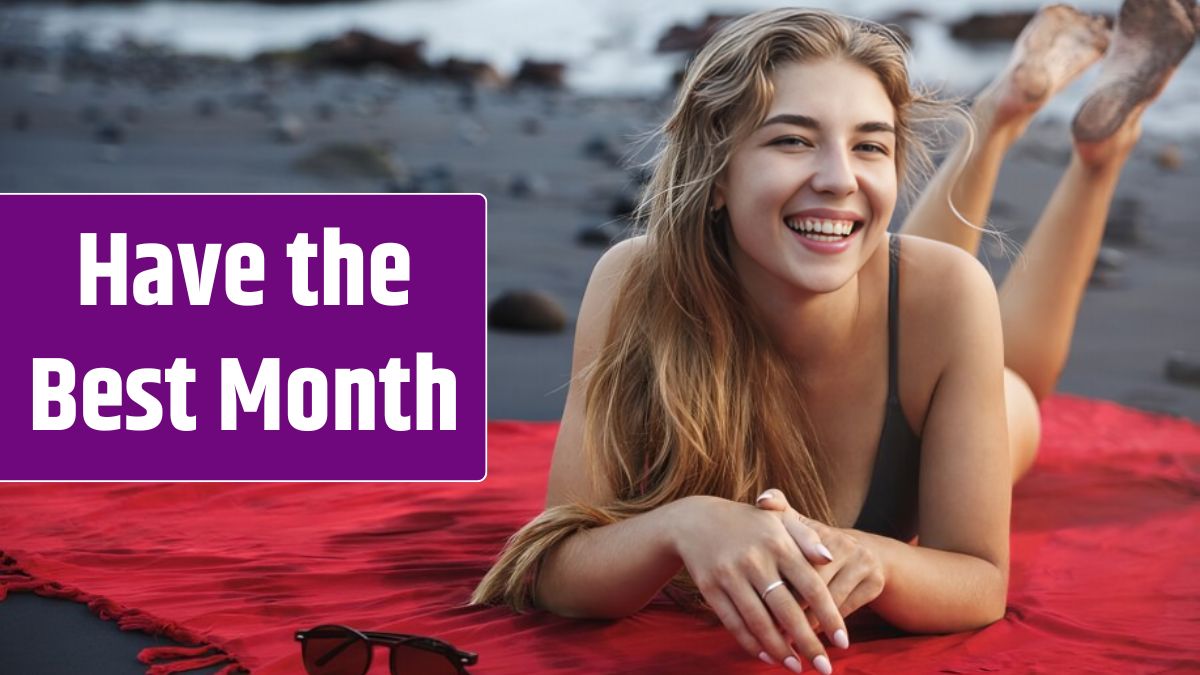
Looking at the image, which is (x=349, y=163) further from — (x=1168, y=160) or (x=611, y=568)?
(x=611, y=568)

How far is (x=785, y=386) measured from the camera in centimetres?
236

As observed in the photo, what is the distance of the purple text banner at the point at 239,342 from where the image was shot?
3.66 meters

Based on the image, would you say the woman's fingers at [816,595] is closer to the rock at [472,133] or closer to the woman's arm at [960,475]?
the woman's arm at [960,475]

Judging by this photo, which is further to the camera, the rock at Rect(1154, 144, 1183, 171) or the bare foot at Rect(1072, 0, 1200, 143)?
the rock at Rect(1154, 144, 1183, 171)

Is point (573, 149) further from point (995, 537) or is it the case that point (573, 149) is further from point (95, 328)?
point (995, 537)

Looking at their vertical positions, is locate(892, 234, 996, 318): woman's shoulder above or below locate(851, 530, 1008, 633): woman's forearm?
above

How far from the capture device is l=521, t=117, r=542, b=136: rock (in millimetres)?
9172

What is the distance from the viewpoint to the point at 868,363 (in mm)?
2381

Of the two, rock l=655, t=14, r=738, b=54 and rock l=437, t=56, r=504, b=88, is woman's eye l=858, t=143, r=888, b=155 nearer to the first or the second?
rock l=437, t=56, r=504, b=88

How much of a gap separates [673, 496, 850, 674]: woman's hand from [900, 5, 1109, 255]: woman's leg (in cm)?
159

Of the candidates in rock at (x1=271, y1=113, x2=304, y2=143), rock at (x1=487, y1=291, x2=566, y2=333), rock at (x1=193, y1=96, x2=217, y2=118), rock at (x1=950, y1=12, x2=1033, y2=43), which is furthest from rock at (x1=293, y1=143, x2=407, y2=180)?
rock at (x1=950, y1=12, x2=1033, y2=43)

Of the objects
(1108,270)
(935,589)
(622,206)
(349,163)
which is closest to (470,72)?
(349,163)

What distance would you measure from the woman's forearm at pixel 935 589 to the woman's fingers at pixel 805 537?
0.49 feet

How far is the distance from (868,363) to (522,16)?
550 inches
